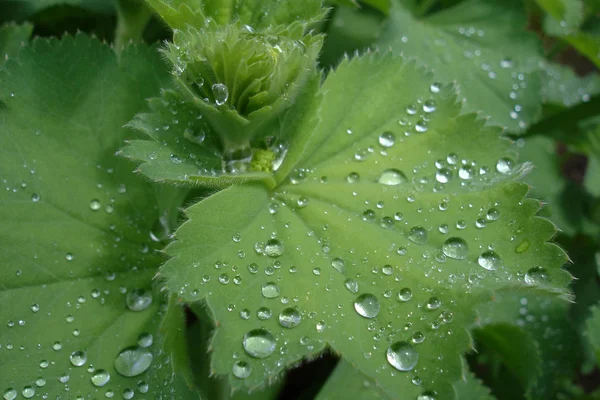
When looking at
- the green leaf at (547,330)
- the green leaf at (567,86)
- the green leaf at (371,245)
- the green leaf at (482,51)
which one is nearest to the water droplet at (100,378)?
the green leaf at (371,245)

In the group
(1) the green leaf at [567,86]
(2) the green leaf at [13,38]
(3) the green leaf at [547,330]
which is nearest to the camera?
(2) the green leaf at [13,38]

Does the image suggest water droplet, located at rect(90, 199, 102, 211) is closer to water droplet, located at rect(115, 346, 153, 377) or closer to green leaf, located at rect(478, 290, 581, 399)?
water droplet, located at rect(115, 346, 153, 377)

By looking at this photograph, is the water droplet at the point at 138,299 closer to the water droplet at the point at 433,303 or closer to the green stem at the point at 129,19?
the water droplet at the point at 433,303

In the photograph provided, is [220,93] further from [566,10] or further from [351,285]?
[566,10]

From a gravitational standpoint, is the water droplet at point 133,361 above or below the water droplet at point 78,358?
below

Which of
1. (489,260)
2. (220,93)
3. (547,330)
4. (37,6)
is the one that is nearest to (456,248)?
(489,260)

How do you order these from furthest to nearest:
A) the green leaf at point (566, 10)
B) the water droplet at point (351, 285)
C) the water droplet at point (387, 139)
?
the green leaf at point (566, 10) → the water droplet at point (387, 139) → the water droplet at point (351, 285)

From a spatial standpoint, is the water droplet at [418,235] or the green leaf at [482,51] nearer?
the water droplet at [418,235]
